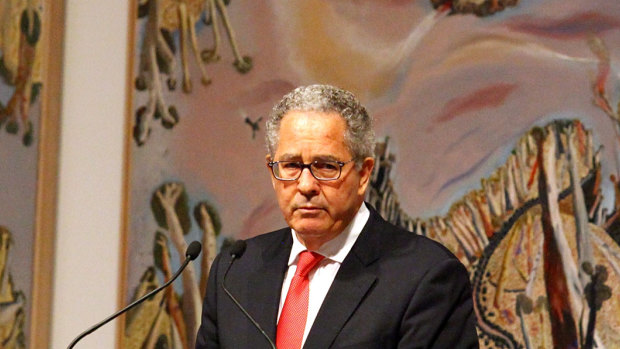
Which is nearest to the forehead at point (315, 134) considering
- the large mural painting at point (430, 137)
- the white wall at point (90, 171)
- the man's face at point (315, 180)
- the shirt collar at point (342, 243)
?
the man's face at point (315, 180)

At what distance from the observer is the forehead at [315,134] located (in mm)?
2553

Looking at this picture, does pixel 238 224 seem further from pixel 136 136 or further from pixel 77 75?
pixel 77 75

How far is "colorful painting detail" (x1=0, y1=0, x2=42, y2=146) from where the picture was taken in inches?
163

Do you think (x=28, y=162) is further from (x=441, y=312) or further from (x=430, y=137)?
(x=441, y=312)

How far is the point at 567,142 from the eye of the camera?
3684 millimetres

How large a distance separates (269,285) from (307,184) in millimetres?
360

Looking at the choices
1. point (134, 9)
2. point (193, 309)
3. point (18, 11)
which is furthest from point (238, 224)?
point (18, 11)

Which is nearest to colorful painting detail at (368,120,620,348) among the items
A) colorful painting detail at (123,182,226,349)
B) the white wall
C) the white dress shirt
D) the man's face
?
colorful painting detail at (123,182,226,349)

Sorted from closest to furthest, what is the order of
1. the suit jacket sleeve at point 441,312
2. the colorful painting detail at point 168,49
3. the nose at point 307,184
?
the suit jacket sleeve at point 441,312
the nose at point 307,184
the colorful painting detail at point 168,49

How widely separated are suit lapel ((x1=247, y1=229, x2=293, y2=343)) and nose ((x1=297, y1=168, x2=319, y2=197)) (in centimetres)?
29

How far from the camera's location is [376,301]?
99.2 inches

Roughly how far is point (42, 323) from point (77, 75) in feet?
4.05

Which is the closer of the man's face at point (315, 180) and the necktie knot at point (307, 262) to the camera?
the man's face at point (315, 180)

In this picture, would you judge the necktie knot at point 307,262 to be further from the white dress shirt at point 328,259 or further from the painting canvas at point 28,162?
the painting canvas at point 28,162
